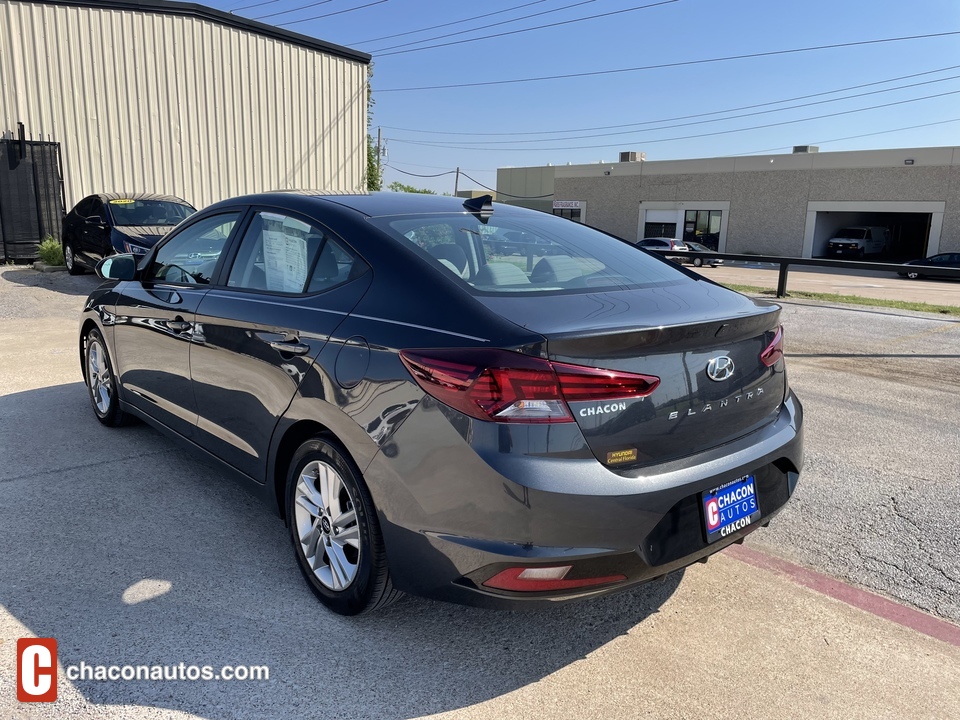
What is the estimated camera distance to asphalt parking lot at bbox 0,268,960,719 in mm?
2488

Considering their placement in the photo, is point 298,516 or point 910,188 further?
point 910,188

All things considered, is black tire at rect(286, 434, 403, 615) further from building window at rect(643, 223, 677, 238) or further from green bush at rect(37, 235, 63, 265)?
building window at rect(643, 223, 677, 238)

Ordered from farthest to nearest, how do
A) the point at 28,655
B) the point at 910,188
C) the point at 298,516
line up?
the point at 910,188, the point at 298,516, the point at 28,655

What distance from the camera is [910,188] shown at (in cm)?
3850

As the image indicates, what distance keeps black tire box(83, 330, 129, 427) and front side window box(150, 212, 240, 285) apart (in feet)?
2.93

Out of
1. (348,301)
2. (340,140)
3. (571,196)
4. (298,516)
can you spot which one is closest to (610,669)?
(298,516)

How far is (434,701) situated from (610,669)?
65 centimetres

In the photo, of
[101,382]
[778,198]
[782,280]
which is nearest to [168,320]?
[101,382]

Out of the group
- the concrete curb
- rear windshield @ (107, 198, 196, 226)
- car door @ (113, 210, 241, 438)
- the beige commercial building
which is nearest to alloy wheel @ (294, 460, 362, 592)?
car door @ (113, 210, 241, 438)

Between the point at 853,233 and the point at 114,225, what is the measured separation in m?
39.7

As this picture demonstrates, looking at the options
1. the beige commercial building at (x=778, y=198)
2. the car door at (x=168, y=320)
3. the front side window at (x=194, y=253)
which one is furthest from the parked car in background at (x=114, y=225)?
the beige commercial building at (x=778, y=198)

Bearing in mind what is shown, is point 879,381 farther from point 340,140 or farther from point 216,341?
point 340,140

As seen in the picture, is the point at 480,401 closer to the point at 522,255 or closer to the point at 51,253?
the point at 522,255

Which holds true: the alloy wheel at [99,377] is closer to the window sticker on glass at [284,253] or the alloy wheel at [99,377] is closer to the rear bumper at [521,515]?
the window sticker on glass at [284,253]
